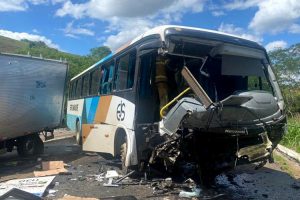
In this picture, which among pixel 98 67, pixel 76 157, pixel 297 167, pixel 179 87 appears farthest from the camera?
pixel 76 157

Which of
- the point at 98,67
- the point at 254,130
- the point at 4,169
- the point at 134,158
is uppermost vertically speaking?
the point at 98,67

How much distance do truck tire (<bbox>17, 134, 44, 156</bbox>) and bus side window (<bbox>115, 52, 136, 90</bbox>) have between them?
562 cm

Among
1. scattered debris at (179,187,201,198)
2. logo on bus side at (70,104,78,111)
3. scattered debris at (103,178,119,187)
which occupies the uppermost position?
logo on bus side at (70,104,78,111)

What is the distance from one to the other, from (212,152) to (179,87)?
1502mm

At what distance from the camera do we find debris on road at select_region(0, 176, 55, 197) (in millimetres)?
8445

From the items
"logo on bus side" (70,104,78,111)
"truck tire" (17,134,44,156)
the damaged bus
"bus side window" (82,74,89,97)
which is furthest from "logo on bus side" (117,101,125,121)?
"logo on bus side" (70,104,78,111)

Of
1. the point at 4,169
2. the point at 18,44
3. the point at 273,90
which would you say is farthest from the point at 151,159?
the point at 18,44

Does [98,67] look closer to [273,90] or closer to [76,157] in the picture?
[76,157]

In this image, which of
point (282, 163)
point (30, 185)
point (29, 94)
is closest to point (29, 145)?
point (29, 94)

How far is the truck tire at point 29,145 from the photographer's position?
47.5ft

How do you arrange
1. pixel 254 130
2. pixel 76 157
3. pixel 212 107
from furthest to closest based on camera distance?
pixel 76 157, pixel 254 130, pixel 212 107

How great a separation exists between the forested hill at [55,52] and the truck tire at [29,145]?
4.42m

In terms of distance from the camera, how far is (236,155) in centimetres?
820

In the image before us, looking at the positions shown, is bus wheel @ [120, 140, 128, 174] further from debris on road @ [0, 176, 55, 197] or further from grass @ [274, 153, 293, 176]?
grass @ [274, 153, 293, 176]
